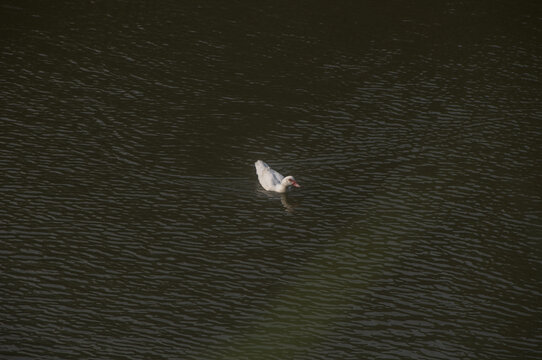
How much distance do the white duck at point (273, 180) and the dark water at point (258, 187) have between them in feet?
1.60

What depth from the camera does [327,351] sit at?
25250mm

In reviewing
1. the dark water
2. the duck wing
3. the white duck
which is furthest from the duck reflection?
the duck wing

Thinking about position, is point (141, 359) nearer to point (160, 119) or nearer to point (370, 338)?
point (370, 338)

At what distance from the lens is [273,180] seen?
34906mm

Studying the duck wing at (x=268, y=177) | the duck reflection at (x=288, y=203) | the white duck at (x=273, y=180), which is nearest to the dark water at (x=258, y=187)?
the duck reflection at (x=288, y=203)

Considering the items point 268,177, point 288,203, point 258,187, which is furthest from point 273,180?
point 288,203

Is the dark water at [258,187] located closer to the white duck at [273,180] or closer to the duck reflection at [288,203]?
the duck reflection at [288,203]

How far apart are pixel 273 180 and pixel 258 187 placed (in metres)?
0.97

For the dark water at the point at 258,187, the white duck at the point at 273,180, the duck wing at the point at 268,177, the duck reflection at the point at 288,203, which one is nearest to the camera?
the dark water at the point at 258,187

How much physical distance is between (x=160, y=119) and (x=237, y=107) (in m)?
4.21

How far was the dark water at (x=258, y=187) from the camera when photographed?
26.4 meters

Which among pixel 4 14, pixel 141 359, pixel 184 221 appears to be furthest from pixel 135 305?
pixel 4 14

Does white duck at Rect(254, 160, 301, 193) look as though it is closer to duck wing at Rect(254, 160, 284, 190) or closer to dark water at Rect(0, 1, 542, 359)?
duck wing at Rect(254, 160, 284, 190)

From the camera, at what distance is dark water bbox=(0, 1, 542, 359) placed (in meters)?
26.4
